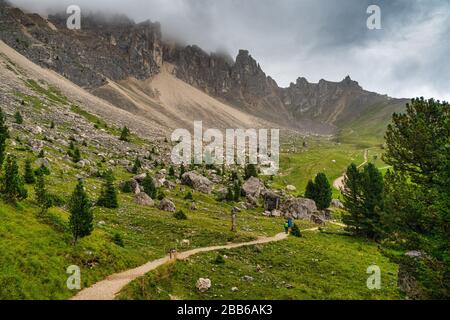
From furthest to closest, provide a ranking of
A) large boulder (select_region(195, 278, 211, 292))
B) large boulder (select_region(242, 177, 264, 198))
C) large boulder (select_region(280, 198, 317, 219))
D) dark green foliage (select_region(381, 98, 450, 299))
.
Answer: large boulder (select_region(242, 177, 264, 198)), large boulder (select_region(280, 198, 317, 219)), large boulder (select_region(195, 278, 211, 292)), dark green foliage (select_region(381, 98, 450, 299))

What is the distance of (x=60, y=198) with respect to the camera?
44.8m

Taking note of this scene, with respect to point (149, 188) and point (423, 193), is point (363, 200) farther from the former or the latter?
point (149, 188)

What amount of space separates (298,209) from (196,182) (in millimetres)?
25500

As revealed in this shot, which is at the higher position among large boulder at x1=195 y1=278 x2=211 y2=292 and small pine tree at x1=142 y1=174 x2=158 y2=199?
small pine tree at x1=142 y1=174 x2=158 y2=199

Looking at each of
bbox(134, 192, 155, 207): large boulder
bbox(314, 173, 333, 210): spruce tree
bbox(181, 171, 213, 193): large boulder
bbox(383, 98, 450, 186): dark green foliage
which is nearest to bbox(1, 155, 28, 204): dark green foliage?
bbox(134, 192, 155, 207): large boulder

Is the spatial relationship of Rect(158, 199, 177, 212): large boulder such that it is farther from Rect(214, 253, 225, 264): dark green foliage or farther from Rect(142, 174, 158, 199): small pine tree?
Rect(214, 253, 225, 264): dark green foliage

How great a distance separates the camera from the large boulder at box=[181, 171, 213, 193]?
88.0 meters

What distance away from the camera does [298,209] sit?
3076 inches

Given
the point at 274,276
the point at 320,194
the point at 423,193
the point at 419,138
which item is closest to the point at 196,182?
the point at 320,194

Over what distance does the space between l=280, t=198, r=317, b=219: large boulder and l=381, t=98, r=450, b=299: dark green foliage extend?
139 feet

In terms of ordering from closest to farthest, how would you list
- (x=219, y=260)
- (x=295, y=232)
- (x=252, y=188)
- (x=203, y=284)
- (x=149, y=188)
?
(x=203, y=284) < (x=219, y=260) < (x=295, y=232) < (x=149, y=188) < (x=252, y=188)

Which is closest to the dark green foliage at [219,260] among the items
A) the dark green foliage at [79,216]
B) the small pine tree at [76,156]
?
the dark green foliage at [79,216]

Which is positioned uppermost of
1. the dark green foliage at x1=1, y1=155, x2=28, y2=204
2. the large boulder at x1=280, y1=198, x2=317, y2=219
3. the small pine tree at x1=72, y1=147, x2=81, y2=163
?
the small pine tree at x1=72, y1=147, x2=81, y2=163
